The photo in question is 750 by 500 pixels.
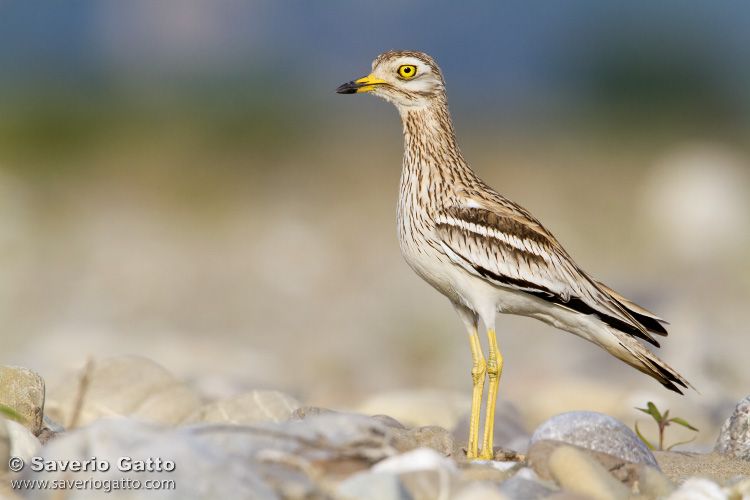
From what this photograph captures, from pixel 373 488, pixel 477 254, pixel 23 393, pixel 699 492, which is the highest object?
pixel 477 254

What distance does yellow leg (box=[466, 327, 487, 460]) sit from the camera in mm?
5553

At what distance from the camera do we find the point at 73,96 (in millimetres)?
25562

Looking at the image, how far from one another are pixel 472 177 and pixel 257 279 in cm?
1144

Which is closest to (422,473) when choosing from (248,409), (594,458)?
(594,458)

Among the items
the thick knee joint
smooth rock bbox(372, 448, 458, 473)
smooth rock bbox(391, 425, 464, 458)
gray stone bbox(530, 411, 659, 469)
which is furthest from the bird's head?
smooth rock bbox(372, 448, 458, 473)

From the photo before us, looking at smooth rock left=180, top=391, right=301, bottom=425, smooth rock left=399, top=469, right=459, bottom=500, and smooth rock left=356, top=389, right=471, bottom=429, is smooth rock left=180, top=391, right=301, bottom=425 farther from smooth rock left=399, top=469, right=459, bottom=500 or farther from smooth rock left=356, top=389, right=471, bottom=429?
smooth rock left=399, top=469, right=459, bottom=500

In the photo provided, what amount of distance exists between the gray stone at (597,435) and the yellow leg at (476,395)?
24.8 inches

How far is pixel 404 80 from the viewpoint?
6.23 metres

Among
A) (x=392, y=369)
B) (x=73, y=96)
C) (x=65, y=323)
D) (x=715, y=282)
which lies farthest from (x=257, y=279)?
(x=73, y=96)

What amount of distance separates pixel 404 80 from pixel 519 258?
1.35 meters

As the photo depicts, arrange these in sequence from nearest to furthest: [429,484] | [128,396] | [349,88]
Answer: [429,484]
[349,88]
[128,396]

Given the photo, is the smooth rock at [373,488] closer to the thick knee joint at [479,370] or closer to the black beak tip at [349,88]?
the thick knee joint at [479,370]

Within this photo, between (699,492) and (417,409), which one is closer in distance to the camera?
(699,492)

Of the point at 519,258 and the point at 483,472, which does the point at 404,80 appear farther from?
the point at 483,472
